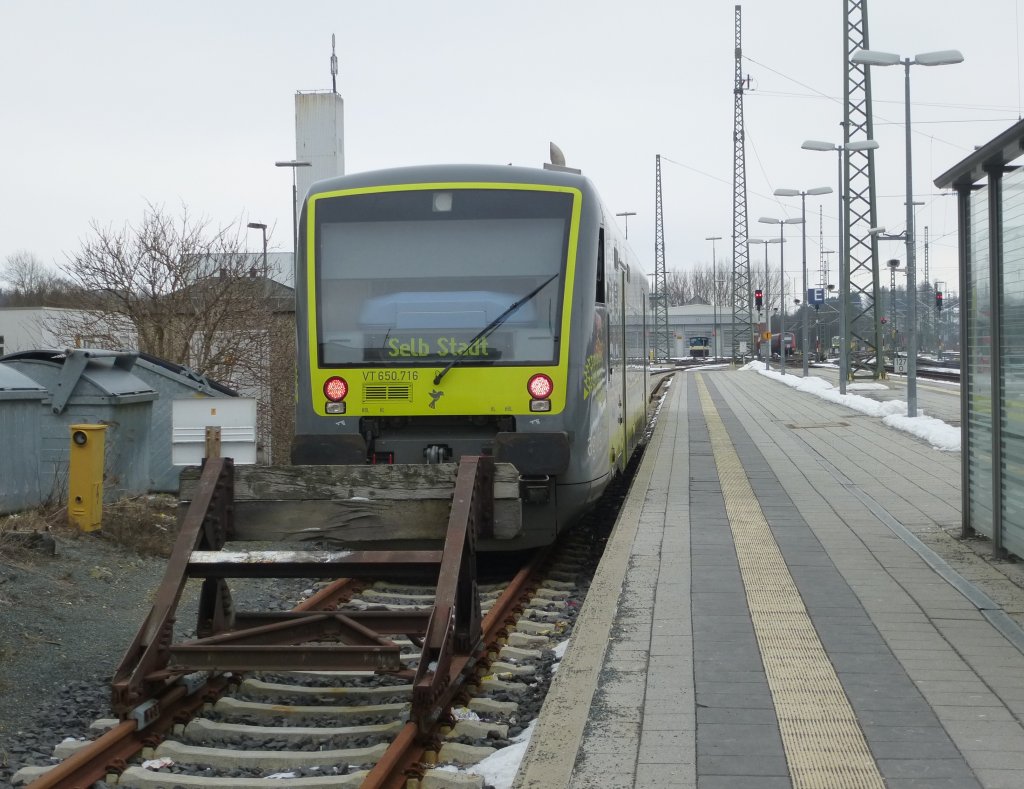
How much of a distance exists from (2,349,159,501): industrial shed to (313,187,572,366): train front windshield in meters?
4.82

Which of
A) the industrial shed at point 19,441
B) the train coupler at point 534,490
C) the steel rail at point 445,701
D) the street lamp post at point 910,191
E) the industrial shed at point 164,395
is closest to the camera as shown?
the steel rail at point 445,701

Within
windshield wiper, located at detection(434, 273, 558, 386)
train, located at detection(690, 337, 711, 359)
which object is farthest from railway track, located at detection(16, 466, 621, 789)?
train, located at detection(690, 337, 711, 359)

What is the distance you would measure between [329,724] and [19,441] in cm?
677

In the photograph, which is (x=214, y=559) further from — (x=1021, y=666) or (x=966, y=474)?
(x=966, y=474)

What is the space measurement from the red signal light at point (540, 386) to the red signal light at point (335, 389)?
136cm

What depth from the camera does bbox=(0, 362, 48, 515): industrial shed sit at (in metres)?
11.1

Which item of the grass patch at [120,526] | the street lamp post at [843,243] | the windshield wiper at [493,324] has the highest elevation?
the street lamp post at [843,243]

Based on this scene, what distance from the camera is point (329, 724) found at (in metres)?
5.63

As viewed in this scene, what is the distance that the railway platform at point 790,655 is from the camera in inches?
165

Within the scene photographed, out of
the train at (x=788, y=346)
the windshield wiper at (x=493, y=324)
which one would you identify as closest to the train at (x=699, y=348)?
the train at (x=788, y=346)

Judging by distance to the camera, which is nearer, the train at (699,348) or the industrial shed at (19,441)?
the industrial shed at (19,441)

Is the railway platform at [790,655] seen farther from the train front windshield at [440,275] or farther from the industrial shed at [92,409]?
the industrial shed at [92,409]

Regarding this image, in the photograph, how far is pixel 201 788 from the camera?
187 inches

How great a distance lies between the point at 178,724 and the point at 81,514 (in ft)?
18.6
